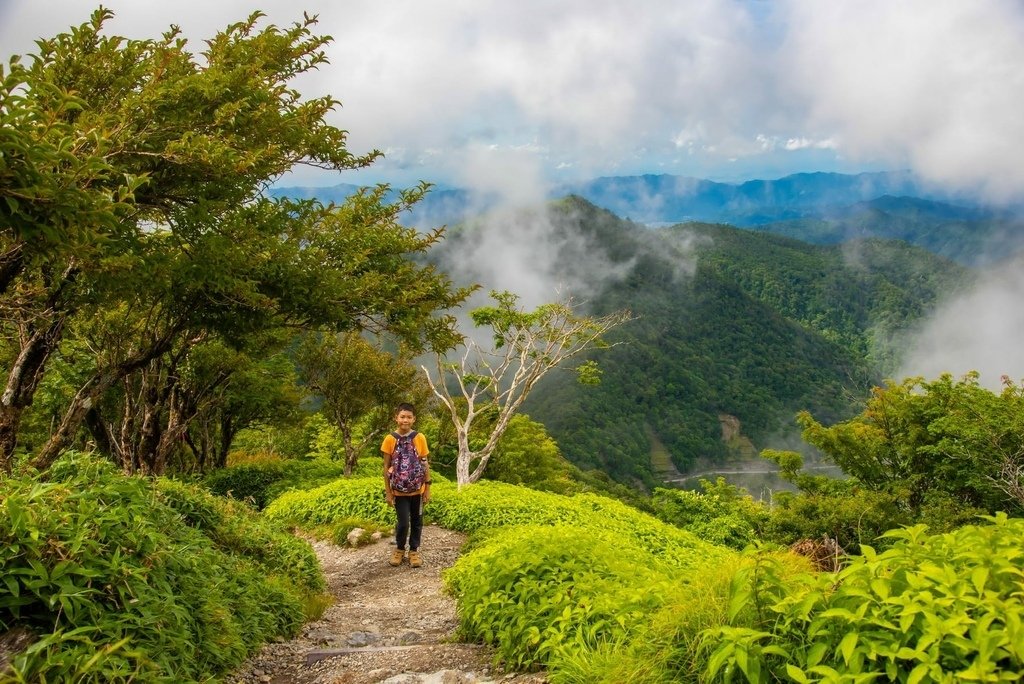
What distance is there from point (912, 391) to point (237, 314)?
31198mm

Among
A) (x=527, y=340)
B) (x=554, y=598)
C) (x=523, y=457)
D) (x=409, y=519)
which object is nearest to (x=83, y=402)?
(x=409, y=519)

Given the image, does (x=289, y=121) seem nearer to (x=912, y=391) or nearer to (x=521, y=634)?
(x=521, y=634)

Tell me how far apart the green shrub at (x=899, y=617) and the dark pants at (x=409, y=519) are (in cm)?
677

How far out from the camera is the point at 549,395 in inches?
4663

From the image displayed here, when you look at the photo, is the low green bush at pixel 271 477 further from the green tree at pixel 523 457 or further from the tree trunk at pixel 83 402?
the tree trunk at pixel 83 402

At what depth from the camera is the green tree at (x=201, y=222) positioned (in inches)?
237

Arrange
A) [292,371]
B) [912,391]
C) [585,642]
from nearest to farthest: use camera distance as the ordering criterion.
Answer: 1. [585,642]
2. [292,371]
3. [912,391]

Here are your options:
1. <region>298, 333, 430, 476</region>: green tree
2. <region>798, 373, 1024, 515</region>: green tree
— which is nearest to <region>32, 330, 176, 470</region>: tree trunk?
<region>298, 333, 430, 476</region>: green tree

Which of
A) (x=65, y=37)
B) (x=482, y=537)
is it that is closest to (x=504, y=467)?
(x=482, y=537)

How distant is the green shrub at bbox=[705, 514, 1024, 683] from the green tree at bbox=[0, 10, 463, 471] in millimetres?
4339

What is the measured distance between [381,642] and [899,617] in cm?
478

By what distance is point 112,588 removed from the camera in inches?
150

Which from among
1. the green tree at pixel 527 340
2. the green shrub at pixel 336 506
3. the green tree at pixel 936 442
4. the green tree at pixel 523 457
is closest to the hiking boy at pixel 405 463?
the green shrub at pixel 336 506

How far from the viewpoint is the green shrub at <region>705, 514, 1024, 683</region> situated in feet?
7.88
